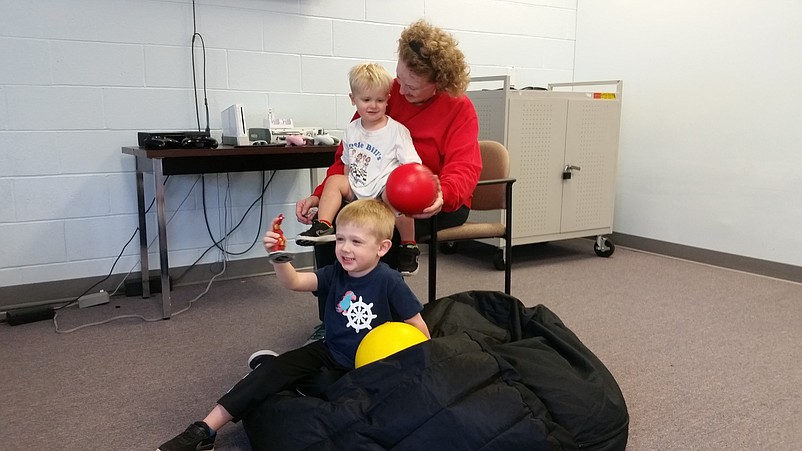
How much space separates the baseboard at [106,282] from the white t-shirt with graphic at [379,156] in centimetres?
160

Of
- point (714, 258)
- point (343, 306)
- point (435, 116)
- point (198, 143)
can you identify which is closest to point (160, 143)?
point (198, 143)

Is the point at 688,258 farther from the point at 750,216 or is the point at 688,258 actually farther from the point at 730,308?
the point at 730,308

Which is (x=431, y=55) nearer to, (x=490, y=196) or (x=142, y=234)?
(x=490, y=196)

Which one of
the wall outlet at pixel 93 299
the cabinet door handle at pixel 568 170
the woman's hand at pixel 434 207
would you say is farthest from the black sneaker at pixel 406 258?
the cabinet door handle at pixel 568 170

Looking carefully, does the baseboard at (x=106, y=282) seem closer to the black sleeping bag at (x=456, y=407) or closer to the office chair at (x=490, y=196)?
the office chair at (x=490, y=196)

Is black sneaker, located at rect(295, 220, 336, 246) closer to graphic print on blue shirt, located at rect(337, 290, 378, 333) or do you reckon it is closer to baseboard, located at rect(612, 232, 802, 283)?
graphic print on blue shirt, located at rect(337, 290, 378, 333)

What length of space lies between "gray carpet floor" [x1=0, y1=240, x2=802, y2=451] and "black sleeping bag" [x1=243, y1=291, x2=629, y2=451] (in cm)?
23

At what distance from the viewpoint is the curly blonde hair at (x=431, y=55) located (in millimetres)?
2016

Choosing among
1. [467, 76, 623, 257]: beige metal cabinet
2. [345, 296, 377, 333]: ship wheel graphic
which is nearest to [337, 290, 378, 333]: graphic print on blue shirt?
[345, 296, 377, 333]: ship wheel graphic

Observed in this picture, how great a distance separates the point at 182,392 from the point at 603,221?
2990 mm

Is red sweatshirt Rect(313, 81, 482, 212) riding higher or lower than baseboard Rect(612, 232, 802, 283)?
higher

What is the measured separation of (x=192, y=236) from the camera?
340 cm

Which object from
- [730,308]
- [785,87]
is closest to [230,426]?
[730,308]

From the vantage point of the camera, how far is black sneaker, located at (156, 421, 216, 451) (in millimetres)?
1603
